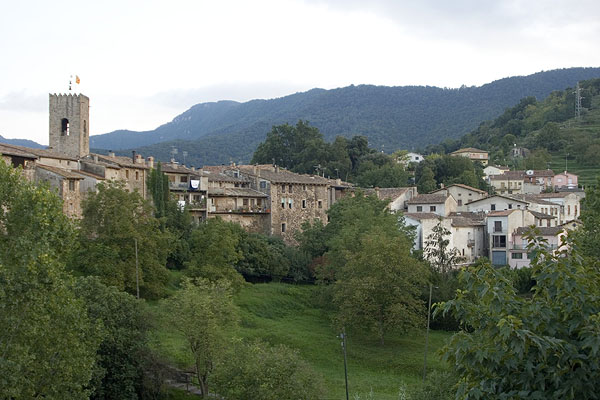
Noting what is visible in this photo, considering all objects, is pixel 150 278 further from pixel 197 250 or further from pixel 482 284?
pixel 482 284

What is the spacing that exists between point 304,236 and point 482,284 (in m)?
47.3

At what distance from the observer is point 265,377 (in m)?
24.1

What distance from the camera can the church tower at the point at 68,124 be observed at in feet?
190

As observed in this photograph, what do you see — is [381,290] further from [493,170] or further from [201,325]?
[493,170]

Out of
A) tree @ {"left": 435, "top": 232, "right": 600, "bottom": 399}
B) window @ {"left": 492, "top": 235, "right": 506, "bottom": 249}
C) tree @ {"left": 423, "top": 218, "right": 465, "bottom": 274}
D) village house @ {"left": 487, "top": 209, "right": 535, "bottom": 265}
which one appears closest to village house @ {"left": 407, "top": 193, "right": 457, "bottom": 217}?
village house @ {"left": 487, "top": 209, "right": 535, "bottom": 265}

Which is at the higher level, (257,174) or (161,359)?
(257,174)

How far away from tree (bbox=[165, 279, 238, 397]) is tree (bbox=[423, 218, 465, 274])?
81.2 ft

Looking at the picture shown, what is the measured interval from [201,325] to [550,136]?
106 meters

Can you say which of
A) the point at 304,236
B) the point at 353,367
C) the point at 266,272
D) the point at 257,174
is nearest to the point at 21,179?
the point at 353,367

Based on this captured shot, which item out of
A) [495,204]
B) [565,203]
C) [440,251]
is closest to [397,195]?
[495,204]

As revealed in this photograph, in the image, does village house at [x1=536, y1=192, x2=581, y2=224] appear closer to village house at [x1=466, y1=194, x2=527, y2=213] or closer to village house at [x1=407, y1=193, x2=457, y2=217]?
village house at [x1=466, y1=194, x2=527, y2=213]

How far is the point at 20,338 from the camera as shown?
20078mm

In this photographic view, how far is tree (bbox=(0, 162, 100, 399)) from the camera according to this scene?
64.2ft

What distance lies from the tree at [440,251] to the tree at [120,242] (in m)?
21.5
